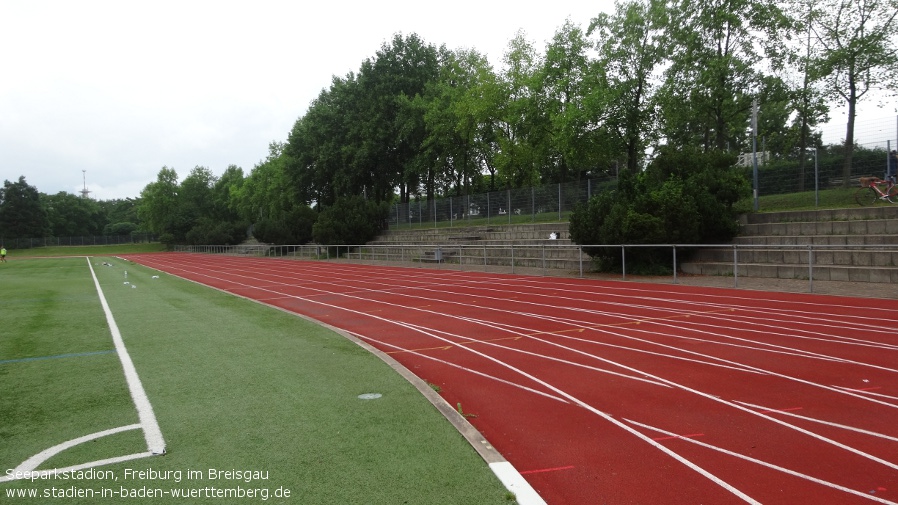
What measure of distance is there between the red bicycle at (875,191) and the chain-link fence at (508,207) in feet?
31.3

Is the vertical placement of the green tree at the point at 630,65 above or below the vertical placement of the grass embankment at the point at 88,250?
above

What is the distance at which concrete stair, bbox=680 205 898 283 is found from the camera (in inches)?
524

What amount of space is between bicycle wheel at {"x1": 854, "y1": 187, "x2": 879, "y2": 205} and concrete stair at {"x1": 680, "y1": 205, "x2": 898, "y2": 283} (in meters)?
1.19

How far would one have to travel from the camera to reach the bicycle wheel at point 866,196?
16.6m

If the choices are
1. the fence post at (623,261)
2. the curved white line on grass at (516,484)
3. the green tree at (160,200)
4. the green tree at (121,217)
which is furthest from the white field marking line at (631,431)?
the green tree at (121,217)

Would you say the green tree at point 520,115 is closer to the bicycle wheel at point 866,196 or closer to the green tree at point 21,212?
the bicycle wheel at point 866,196

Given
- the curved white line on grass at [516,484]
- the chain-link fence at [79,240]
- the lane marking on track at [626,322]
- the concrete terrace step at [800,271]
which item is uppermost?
the chain-link fence at [79,240]

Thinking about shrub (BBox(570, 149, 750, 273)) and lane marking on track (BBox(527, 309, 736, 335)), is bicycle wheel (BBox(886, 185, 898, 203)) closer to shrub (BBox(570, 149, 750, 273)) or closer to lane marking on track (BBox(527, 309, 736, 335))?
shrub (BBox(570, 149, 750, 273))

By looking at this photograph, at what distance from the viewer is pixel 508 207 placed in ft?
101

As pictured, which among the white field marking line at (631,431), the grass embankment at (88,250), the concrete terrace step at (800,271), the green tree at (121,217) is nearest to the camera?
the white field marking line at (631,431)

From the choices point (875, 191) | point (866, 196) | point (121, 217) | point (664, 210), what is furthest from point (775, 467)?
point (121, 217)

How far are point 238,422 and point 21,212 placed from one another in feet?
350

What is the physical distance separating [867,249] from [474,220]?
21.7 metres

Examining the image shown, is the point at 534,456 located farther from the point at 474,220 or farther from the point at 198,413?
the point at 474,220
